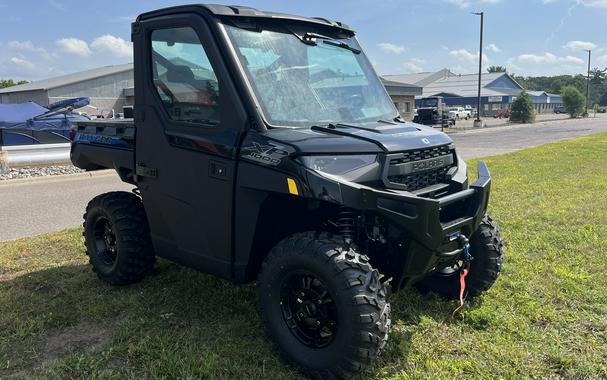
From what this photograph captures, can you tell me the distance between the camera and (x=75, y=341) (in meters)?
3.79

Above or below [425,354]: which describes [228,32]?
above

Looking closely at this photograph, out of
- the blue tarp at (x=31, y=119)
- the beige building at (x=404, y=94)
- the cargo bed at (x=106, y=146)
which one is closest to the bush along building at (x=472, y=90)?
the beige building at (x=404, y=94)

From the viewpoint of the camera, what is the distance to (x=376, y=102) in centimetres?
420

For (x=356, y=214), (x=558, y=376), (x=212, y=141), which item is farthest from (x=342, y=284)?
(x=558, y=376)

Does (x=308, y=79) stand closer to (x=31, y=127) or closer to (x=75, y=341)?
(x=75, y=341)

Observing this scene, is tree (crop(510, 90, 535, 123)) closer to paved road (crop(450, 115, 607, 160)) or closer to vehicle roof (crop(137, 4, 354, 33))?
paved road (crop(450, 115, 607, 160))

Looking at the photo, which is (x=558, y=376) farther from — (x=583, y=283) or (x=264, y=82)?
(x=264, y=82)

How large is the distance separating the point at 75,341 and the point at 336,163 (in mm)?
2371

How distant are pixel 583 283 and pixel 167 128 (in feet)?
13.0

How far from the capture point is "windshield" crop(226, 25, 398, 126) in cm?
348

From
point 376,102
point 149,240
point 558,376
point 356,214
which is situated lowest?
point 558,376

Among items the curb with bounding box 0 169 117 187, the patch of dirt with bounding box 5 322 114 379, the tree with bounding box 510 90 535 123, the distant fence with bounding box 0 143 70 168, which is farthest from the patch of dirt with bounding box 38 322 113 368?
the tree with bounding box 510 90 535 123

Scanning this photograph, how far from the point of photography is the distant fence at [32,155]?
532 inches

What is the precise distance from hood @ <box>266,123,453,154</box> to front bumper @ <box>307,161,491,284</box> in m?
0.23
